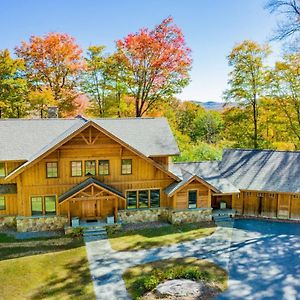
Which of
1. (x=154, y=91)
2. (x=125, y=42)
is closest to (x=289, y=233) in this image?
(x=154, y=91)

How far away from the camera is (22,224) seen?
2172 cm

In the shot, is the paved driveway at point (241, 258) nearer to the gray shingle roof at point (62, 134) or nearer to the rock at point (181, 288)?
the rock at point (181, 288)

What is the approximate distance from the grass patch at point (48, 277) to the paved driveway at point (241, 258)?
596mm

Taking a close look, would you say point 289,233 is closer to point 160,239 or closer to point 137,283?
point 160,239

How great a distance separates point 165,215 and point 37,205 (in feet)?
28.5

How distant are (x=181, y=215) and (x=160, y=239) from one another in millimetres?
3218

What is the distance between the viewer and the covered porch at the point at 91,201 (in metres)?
21.6

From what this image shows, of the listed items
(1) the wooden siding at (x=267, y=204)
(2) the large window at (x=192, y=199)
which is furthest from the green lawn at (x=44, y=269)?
(1) the wooden siding at (x=267, y=204)

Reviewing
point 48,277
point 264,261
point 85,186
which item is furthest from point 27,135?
point 264,261

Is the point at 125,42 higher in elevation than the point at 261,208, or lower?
higher

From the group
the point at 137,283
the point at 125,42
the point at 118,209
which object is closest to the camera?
the point at 137,283

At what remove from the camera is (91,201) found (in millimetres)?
22719

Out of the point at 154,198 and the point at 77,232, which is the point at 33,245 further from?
the point at 154,198

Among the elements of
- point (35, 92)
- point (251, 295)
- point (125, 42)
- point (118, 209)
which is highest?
point (125, 42)
